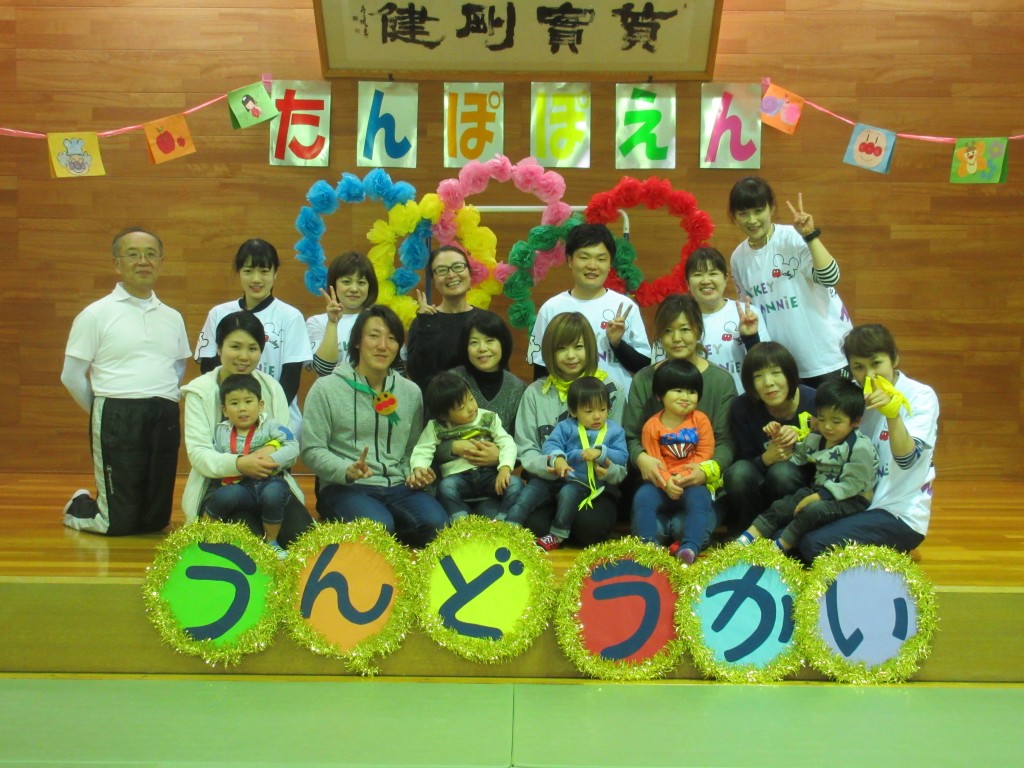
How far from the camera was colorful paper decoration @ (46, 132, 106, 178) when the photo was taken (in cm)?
416

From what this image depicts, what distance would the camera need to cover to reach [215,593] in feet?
8.53

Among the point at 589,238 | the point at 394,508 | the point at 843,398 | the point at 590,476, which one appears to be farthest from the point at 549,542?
the point at 589,238

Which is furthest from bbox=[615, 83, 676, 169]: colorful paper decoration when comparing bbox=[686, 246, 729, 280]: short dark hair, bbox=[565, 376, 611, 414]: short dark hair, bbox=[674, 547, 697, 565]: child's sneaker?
bbox=[674, 547, 697, 565]: child's sneaker

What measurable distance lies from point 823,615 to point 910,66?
3152mm

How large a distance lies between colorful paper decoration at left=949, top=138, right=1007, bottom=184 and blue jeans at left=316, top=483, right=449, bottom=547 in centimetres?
279

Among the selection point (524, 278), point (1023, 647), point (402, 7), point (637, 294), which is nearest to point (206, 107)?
point (402, 7)

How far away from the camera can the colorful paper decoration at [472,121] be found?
15.2 feet

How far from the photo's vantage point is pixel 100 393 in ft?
11.1

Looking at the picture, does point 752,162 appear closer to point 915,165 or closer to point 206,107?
→ point 915,165

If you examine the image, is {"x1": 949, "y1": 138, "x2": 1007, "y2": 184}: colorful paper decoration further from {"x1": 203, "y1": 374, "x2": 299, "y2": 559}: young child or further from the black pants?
the black pants

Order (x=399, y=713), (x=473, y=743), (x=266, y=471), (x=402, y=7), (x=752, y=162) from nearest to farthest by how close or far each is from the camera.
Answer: (x=473, y=743)
(x=399, y=713)
(x=266, y=471)
(x=402, y=7)
(x=752, y=162)

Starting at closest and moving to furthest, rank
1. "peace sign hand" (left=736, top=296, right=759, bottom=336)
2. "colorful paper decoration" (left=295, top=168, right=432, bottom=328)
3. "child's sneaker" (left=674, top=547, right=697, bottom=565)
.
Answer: "child's sneaker" (left=674, top=547, right=697, bottom=565), "peace sign hand" (left=736, top=296, right=759, bottom=336), "colorful paper decoration" (left=295, top=168, right=432, bottom=328)

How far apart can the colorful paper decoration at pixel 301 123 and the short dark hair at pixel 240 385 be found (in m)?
1.96

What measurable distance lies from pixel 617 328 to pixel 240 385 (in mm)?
1252
